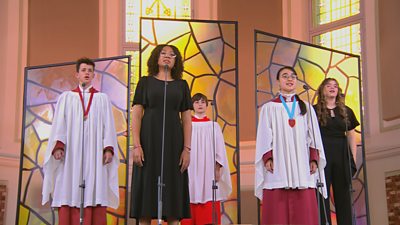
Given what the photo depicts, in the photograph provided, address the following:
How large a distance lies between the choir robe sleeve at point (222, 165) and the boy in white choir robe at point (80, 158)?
1.30 metres

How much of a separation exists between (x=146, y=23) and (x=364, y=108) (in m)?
3.02

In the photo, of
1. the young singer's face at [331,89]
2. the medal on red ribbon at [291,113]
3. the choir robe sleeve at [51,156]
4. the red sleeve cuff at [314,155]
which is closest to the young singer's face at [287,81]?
the medal on red ribbon at [291,113]

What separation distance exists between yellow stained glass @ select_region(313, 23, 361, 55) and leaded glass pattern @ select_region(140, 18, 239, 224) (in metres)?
2.07

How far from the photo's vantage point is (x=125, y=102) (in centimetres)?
849

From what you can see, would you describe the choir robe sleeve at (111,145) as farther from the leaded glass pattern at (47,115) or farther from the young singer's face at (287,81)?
the young singer's face at (287,81)

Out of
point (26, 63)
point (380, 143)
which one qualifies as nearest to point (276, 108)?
point (380, 143)

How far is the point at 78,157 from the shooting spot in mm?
7062

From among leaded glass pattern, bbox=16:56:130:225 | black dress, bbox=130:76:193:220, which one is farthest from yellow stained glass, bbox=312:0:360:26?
black dress, bbox=130:76:193:220

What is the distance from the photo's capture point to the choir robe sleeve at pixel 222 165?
8.11m

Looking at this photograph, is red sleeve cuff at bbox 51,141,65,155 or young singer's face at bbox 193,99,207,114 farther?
young singer's face at bbox 193,99,207,114

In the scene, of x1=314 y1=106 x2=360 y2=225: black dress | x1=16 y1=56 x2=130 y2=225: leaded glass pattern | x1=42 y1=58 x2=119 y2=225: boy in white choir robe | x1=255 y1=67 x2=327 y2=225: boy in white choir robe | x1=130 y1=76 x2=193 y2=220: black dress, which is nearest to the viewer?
x1=130 y1=76 x2=193 y2=220: black dress

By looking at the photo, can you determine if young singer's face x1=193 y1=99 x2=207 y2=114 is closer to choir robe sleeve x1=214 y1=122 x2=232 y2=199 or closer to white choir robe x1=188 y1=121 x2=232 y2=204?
white choir robe x1=188 y1=121 x2=232 y2=204

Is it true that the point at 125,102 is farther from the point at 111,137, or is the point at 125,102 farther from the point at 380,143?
the point at 380,143

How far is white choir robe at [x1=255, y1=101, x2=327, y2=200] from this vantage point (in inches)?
273
